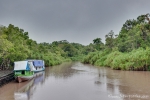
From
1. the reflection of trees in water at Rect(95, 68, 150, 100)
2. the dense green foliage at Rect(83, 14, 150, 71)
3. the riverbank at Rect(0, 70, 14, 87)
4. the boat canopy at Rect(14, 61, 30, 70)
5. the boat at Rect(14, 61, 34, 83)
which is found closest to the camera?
the reflection of trees in water at Rect(95, 68, 150, 100)

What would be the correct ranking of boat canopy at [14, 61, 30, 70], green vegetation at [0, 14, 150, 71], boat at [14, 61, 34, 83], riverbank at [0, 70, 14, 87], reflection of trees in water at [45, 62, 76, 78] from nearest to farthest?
riverbank at [0, 70, 14, 87], boat at [14, 61, 34, 83], boat canopy at [14, 61, 30, 70], green vegetation at [0, 14, 150, 71], reflection of trees in water at [45, 62, 76, 78]

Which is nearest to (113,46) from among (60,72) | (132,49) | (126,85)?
(132,49)

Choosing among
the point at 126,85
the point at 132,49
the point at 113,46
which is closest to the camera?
the point at 126,85

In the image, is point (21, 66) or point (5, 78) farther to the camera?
point (21, 66)

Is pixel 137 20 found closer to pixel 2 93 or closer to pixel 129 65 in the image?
pixel 129 65

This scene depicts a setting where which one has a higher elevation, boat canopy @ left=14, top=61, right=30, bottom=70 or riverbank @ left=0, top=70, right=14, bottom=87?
boat canopy @ left=14, top=61, right=30, bottom=70

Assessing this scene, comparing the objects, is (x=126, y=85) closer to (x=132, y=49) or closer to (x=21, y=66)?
(x=21, y=66)

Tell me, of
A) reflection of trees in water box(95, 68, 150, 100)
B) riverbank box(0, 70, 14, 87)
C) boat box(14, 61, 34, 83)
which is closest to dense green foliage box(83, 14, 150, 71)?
reflection of trees in water box(95, 68, 150, 100)

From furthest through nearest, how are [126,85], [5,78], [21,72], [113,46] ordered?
1. [113,46]
2. [21,72]
3. [5,78]
4. [126,85]

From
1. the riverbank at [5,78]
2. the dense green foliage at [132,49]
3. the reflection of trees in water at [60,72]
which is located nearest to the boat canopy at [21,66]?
the riverbank at [5,78]

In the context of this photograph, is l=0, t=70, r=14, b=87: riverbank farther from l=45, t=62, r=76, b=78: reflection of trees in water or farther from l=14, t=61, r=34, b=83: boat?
l=45, t=62, r=76, b=78: reflection of trees in water

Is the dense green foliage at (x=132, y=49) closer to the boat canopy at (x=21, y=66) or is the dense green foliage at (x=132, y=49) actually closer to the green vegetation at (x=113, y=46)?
the green vegetation at (x=113, y=46)

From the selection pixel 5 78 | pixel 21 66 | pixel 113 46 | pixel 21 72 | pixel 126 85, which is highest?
pixel 113 46

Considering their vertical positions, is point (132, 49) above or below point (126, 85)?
above
